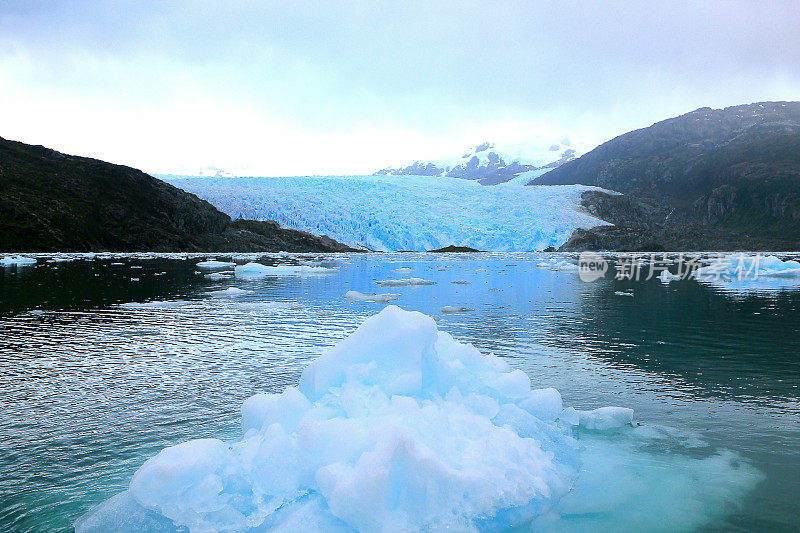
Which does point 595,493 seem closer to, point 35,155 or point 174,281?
point 174,281

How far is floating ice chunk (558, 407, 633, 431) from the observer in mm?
6742

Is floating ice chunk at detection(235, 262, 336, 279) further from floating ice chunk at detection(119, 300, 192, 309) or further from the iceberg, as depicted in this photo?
the iceberg

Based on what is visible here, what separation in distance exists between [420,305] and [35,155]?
86390mm

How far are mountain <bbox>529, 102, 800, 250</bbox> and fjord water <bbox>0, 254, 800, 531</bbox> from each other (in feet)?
220

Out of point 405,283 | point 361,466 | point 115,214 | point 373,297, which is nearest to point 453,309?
point 373,297

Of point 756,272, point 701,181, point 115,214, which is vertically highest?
point 701,181

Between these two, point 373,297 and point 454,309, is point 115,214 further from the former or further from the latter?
point 454,309

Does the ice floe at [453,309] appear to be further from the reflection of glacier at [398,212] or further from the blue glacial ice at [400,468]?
the reflection of glacier at [398,212]

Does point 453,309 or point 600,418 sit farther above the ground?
point 453,309

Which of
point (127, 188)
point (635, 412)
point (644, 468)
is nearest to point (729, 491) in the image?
point (644, 468)

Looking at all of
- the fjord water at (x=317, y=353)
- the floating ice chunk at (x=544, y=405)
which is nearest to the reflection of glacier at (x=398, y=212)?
the fjord water at (x=317, y=353)

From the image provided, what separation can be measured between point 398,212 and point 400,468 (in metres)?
69.4

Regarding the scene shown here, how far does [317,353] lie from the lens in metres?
10.7

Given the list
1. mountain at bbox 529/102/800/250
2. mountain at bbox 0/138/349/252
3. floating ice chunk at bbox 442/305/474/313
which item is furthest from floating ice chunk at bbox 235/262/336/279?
mountain at bbox 529/102/800/250
